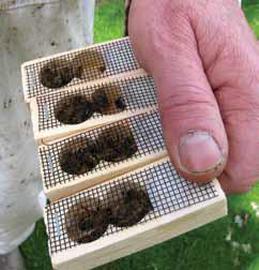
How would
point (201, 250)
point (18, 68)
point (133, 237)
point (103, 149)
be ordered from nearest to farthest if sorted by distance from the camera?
point (133, 237) < point (103, 149) < point (18, 68) < point (201, 250)

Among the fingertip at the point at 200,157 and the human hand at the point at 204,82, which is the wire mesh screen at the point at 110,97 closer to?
the human hand at the point at 204,82

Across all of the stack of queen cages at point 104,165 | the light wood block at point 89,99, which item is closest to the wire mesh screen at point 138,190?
the stack of queen cages at point 104,165

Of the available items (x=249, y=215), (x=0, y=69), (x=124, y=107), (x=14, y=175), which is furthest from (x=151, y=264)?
(x=124, y=107)

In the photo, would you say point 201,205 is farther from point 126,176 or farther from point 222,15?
point 222,15

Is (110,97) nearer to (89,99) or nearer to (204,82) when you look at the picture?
(89,99)

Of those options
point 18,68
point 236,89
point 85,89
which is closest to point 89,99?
point 85,89
